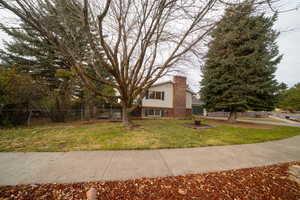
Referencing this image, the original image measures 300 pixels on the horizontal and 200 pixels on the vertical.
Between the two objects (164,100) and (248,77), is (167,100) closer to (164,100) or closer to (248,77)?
(164,100)

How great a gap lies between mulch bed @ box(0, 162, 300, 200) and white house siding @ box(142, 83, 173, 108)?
13.3m

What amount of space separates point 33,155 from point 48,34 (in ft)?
15.2

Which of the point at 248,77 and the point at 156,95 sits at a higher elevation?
the point at 248,77

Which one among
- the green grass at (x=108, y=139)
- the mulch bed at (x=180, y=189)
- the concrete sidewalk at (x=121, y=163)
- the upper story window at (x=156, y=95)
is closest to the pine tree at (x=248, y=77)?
the green grass at (x=108, y=139)

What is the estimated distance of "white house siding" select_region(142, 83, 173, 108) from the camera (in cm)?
1580

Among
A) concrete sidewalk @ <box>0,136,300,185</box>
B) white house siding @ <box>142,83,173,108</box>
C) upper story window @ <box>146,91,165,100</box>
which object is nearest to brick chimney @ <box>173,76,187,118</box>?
white house siding @ <box>142,83,173,108</box>

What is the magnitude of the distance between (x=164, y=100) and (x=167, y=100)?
1.58 ft

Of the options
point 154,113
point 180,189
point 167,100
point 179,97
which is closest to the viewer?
point 180,189

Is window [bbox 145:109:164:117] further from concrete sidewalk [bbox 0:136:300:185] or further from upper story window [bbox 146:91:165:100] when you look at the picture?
A: concrete sidewalk [bbox 0:136:300:185]

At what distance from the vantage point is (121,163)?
3.10 meters

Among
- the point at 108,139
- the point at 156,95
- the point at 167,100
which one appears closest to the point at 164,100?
the point at 167,100

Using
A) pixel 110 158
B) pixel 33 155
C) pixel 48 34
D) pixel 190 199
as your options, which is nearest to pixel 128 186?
pixel 190 199

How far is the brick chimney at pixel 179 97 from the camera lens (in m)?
16.6

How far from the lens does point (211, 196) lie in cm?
198
